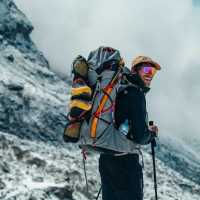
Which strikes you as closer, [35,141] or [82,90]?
[82,90]

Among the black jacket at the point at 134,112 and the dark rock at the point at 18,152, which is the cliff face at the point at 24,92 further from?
the black jacket at the point at 134,112

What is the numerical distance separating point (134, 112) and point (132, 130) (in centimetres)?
21

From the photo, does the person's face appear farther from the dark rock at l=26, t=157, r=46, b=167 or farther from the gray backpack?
the dark rock at l=26, t=157, r=46, b=167

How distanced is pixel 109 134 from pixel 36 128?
53918mm

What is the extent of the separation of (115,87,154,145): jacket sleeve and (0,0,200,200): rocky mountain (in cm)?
122

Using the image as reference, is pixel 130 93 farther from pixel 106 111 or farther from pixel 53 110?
pixel 53 110

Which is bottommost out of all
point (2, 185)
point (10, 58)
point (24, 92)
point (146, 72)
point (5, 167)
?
point (146, 72)

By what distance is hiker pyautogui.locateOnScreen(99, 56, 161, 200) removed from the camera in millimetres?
6363

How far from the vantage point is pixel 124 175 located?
6.58 meters

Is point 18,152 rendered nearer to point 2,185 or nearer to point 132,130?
point 2,185

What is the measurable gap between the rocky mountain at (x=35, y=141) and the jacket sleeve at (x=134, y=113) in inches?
47.9

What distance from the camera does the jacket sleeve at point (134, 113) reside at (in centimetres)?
634

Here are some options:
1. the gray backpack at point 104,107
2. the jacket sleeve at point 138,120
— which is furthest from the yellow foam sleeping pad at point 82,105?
the jacket sleeve at point 138,120

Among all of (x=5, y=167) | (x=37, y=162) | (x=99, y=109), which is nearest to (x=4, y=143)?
(x=37, y=162)
